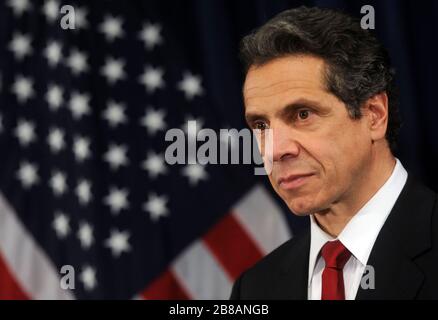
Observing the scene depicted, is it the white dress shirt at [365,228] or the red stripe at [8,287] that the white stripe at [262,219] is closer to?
the white dress shirt at [365,228]

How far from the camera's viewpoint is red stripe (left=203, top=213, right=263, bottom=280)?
204cm

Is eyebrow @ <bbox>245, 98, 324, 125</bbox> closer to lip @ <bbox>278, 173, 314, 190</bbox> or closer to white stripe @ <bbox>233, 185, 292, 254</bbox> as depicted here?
lip @ <bbox>278, 173, 314, 190</bbox>

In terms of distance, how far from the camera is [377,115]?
1.62 m

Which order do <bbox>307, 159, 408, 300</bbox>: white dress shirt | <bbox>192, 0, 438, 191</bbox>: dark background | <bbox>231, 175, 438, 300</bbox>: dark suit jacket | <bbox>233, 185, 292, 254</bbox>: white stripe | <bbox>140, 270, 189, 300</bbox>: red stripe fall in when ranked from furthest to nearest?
<bbox>140, 270, 189, 300</bbox>: red stripe, <bbox>233, 185, 292, 254</bbox>: white stripe, <bbox>192, 0, 438, 191</bbox>: dark background, <bbox>307, 159, 408, 300</bbox>: white dress shirt, <bbox>231, 175, 438, 300</bbox>: dark suit jacket

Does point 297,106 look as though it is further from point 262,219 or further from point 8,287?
point 8,287

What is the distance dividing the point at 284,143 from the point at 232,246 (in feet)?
1.98

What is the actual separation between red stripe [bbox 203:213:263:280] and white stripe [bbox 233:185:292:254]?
0.07ft

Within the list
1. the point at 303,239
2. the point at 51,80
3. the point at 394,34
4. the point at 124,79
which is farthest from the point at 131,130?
the point at 394,34

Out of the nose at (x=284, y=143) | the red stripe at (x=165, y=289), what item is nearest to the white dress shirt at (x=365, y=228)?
the nose at (x=284, y=143)

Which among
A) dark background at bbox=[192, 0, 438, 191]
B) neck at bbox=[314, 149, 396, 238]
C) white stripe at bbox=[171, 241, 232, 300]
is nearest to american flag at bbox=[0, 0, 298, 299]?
white stripe at bbox=[171, 241, 232, 300]

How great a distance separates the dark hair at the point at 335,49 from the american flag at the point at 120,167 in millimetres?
455

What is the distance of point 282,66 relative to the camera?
5.24 ft

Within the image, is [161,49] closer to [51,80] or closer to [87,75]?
[87,75]

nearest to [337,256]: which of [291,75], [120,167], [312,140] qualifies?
[312,140]
